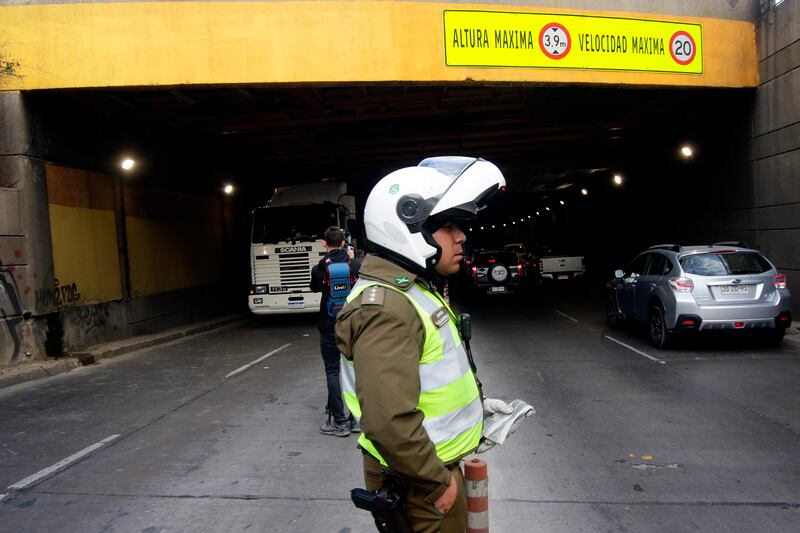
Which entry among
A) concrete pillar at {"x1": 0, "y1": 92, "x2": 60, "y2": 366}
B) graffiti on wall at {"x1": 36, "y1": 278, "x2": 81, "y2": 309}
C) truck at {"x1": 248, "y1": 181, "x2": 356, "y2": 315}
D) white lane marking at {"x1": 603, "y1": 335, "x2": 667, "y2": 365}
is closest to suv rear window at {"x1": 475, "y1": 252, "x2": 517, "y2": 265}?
truck at {"x1": 248, "y1": 181, "x2": 356, "y2": 315}

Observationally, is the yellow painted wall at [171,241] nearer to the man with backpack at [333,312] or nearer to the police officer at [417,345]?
the man with backpack at [333,312]

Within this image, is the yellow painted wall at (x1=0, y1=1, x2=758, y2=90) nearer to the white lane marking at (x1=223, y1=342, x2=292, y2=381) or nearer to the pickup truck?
the white lane marking at (x1=223, y1=342, x2=292, y2=381)

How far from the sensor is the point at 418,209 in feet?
7.11

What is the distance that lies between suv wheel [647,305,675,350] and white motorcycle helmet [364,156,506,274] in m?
8.70

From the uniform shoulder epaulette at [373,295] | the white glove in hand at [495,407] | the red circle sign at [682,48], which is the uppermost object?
the red circle sign at [682,48]

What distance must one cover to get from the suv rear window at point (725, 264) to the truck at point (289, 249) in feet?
26.3

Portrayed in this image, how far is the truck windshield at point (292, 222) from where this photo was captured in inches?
590

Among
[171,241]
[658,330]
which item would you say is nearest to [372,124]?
[171,241]

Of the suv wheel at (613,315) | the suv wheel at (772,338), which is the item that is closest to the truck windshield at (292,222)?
the suv wheel at (613,315)

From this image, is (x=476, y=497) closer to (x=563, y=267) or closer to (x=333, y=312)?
(x=333, y=312)

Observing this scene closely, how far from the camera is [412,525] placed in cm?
209

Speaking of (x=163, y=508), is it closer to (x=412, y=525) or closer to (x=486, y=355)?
(x=412, y=525)

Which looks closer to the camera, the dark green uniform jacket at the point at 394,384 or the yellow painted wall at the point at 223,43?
the dark green uniform jacket at the point at 394,384

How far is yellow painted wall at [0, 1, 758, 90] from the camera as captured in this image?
34.7ft
